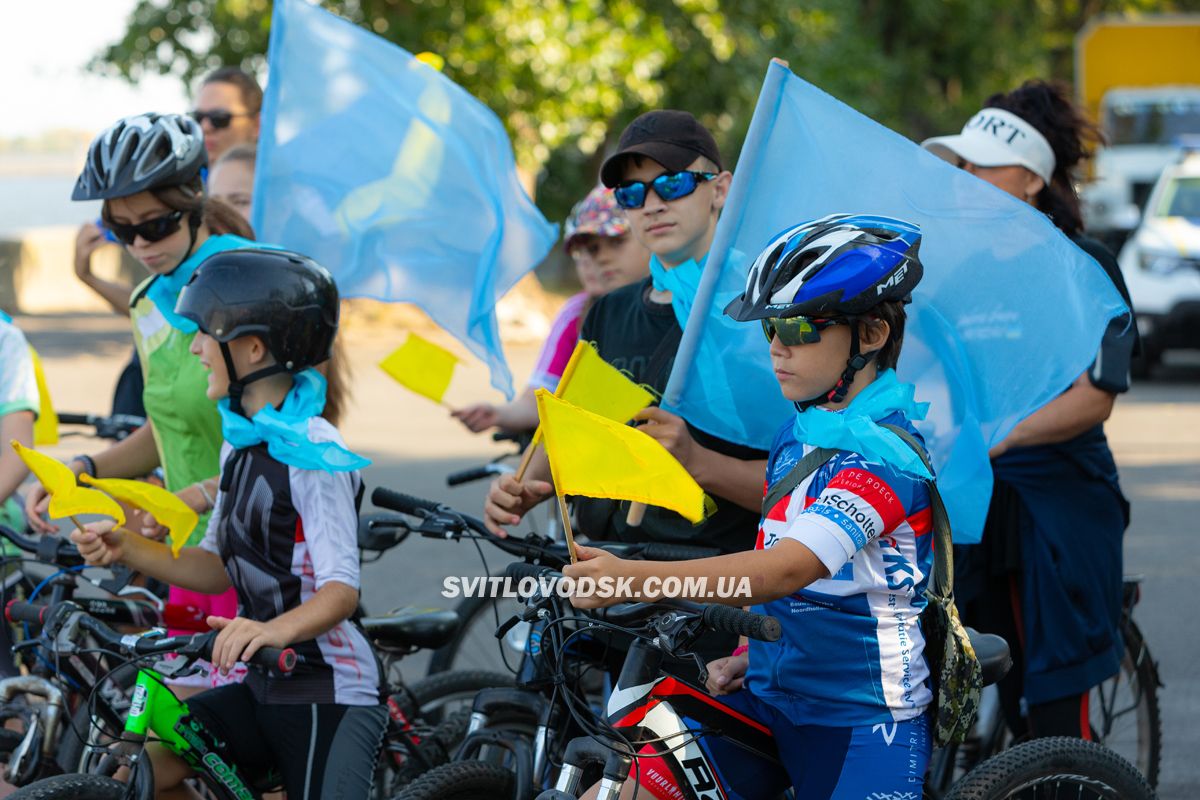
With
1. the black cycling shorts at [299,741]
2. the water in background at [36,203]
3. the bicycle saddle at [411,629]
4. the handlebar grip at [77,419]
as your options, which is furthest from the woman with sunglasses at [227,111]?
the water in background at [36,203]

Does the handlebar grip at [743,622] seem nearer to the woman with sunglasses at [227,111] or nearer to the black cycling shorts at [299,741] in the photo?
the black cycling shorts at [299,741]

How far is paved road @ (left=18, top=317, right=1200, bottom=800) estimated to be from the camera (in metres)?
6.92

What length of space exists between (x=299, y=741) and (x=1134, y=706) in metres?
2.73

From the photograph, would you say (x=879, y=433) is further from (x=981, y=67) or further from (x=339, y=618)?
(x=981, y=67)

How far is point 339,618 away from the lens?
3.60 metres

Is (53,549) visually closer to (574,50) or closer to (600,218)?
(600,218)

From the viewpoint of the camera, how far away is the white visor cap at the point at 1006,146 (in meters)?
4.59

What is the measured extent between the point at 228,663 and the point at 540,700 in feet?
2.74

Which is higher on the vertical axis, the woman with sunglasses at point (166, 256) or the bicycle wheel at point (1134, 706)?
the woman with sunglasses at point (166, 256)

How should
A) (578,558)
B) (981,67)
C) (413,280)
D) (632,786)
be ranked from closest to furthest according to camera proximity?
1. (578,558)
2. (632,786)
3. (413,280)
4. (981,67)

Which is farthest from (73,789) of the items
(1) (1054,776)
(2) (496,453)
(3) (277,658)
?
(2) (496,453)

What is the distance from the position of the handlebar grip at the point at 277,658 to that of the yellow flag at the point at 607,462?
2.49ft

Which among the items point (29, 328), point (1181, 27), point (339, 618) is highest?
point (339, 618)

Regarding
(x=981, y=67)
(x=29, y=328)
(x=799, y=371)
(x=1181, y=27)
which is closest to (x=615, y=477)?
(x=799, y=371)
